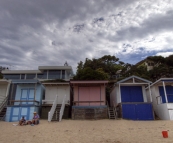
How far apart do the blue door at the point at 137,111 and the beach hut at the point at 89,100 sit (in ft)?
6.23

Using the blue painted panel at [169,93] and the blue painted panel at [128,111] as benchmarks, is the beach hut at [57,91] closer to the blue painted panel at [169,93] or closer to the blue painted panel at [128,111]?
the blue painted panel at [128,111]

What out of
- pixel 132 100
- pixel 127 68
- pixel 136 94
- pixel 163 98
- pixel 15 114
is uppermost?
pixel 127 68

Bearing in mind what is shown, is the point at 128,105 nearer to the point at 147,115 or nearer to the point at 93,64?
the point at 147,115

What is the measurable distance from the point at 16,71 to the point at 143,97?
905 inches

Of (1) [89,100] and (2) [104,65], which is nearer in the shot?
(1) [89,100]

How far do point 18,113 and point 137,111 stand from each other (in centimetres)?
1145

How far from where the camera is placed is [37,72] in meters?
28.1

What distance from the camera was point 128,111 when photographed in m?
14.3

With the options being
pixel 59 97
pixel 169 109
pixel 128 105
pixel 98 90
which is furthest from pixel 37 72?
pixel 169 109

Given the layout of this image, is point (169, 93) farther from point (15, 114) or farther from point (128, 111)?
point (15, 114)

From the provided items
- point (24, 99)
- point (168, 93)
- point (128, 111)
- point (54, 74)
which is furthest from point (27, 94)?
point (168, 93)

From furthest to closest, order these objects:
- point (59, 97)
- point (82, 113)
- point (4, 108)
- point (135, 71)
A: point (135, 71), point (59, 97), point (4, 108), point (82, 113)

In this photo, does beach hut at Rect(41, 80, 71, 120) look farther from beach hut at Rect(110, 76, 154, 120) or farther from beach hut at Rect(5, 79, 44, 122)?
beach hut at Rect(110, 76, 154, 120)

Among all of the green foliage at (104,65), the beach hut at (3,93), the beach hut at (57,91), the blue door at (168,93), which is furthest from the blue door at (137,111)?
the green foliage at (104,65)
